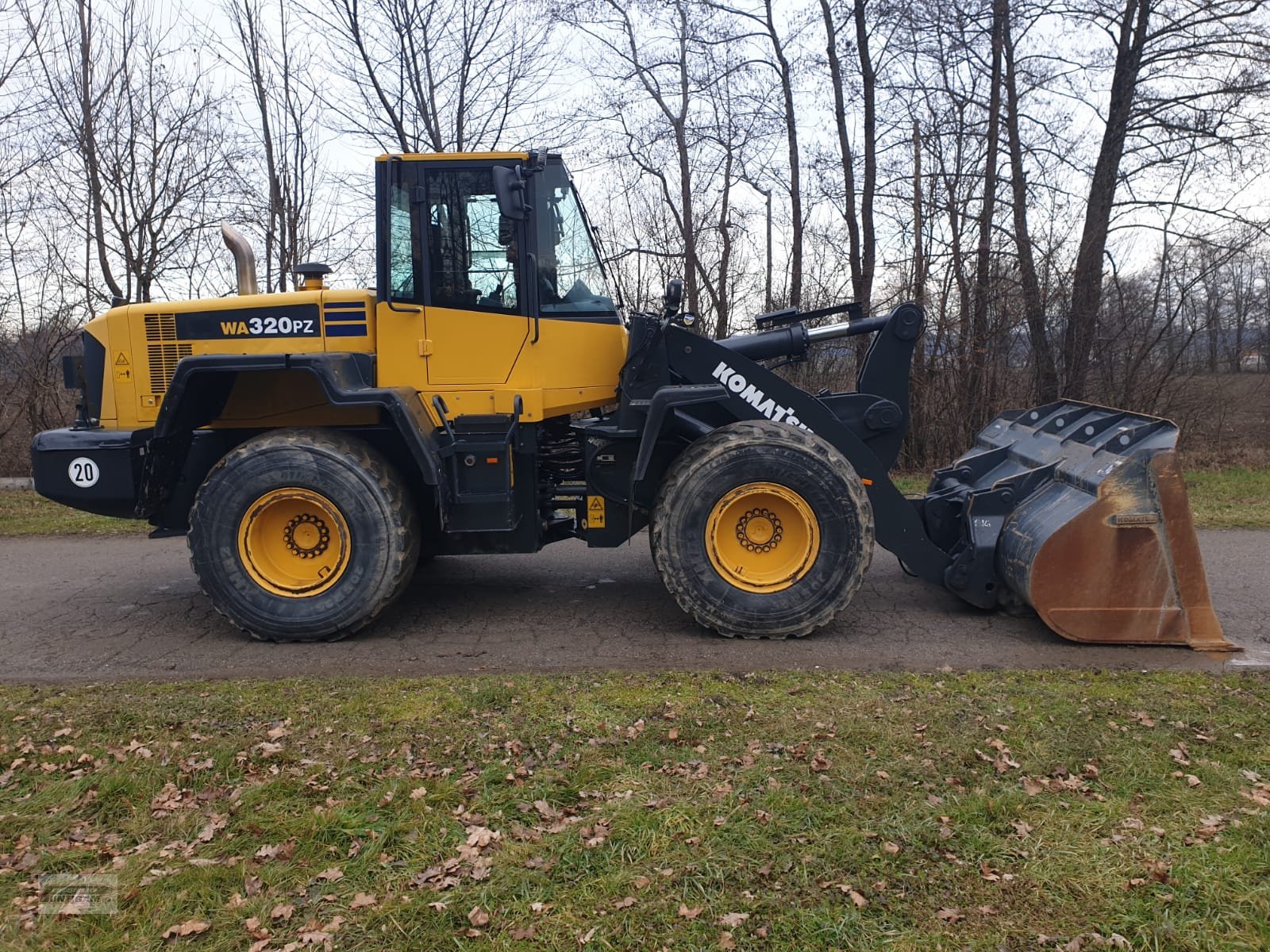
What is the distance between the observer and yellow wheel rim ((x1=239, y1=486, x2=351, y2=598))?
5594 mm

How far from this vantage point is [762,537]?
18.8 ft

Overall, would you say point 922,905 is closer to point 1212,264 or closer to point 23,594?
point 23,594

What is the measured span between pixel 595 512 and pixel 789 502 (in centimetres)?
133

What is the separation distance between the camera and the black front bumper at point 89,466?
18.7ft

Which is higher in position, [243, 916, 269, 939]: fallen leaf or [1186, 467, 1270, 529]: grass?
[1186, 467, 1270, 529]: grass

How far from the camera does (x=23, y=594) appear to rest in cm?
689

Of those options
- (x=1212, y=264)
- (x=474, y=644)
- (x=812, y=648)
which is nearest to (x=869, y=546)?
(x=812, y=648)

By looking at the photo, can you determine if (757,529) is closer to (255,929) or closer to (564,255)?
(564,255)

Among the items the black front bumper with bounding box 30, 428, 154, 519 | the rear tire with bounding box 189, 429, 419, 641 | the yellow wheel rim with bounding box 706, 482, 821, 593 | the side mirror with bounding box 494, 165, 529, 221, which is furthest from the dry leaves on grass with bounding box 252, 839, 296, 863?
the side mirror with bounding box 494, 165, 529, 221

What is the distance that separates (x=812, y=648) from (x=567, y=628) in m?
1.60

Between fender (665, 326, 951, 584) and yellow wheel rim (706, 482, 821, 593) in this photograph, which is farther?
fender (665, 326, 951, 584)

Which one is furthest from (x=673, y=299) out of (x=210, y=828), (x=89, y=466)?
(x=210, y=828)

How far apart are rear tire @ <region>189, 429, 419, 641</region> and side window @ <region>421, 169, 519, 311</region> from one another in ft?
3.94

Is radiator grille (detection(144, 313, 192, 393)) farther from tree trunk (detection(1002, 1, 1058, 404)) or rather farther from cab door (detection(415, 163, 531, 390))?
tree trunk (detection(1002, 1, 1058, 404))
